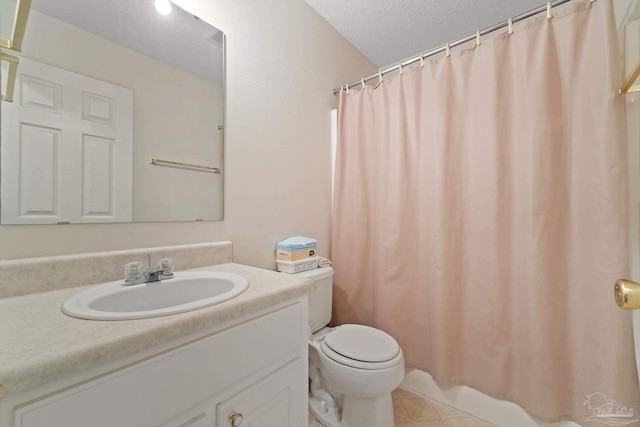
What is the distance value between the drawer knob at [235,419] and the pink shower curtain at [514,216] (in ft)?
3.47

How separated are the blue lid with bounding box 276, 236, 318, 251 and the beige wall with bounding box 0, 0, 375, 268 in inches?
2.1

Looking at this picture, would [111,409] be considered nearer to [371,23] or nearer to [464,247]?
[464,247]

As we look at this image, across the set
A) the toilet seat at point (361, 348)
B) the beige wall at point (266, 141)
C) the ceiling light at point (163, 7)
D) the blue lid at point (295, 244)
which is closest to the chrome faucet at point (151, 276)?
the beige wall at point (266, 141)

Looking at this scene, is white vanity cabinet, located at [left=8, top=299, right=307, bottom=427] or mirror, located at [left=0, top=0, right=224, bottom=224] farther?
mirror, located at [left=0, top=0, right=224, bottom=224]

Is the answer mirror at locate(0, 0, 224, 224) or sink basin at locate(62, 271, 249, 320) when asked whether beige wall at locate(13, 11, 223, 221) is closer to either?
mirror at locate(0, 0, 224, 224)

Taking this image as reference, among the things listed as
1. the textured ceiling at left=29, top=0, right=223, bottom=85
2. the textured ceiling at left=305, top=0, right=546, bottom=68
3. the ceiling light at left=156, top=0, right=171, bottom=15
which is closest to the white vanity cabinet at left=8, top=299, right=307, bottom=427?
the textured ceiling at left=29, top=0, right=223, bottom=85

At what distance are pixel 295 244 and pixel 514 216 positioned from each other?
1.07 metres

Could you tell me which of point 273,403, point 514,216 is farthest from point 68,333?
point 514,216

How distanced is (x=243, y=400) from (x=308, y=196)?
45.5 inches

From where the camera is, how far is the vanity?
0.41 m

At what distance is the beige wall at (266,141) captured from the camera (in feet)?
3.31

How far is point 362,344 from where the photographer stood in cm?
122

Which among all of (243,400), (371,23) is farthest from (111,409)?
(371,23)

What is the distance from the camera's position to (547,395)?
107cm
